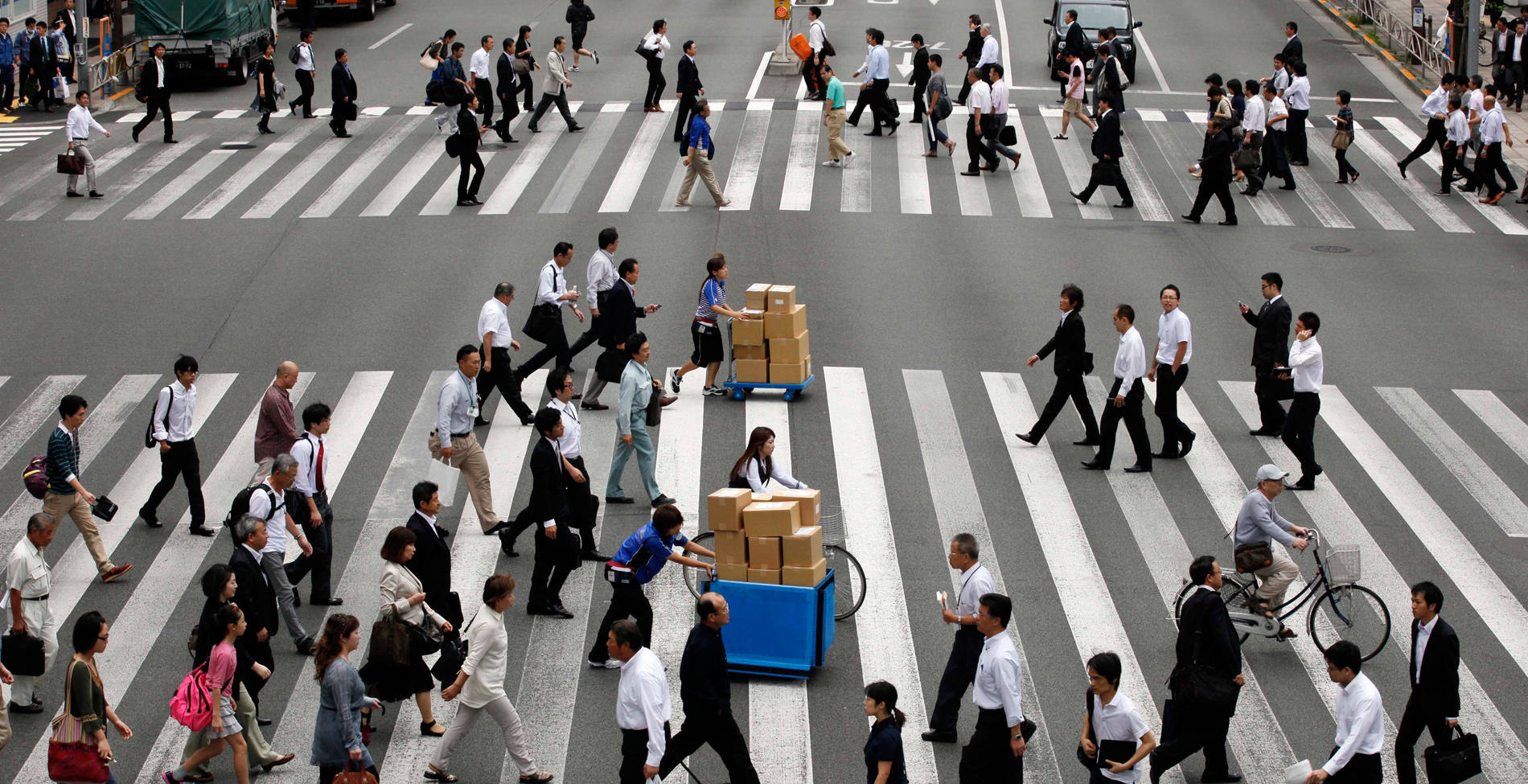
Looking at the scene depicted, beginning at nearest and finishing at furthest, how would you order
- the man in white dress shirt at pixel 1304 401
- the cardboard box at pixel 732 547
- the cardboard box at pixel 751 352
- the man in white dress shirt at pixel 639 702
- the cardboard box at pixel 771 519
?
the man in white dress shirt at pixel 639 702, the cardboard box at pixel 771 519, the cardboard box at pixel 732 547, the man in white dress shirt at pixel 1304 401, the cardboard box at pixel 751 352

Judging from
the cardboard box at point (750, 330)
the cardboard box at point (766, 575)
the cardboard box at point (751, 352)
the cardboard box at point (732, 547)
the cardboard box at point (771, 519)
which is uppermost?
the cardboard box at point (771, 519)

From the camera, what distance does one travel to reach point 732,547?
37.4 feet

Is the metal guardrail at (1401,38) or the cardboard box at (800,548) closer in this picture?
the cardboard box at (800,548)

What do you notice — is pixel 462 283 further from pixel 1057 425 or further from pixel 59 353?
pixel 1057 425

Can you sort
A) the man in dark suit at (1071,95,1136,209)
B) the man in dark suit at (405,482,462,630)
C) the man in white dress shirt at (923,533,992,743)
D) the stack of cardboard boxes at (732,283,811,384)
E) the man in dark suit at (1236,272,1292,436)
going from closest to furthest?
the man in white dress shirt at (923,533,992,743)
the man in dark suit at (405,482,462,630)
the man in dark suit at (1236,272,1292,436)
the stack of cardboard boxes at (732,283,811,384)
the man in dark suit at (1071,95,1136,209)

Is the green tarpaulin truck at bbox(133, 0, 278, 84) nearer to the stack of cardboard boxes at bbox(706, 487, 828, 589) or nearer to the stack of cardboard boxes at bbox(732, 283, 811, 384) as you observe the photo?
the stack of cardboard boxes at bbox(732, 283, 811, 384)

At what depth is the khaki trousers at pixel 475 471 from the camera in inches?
535

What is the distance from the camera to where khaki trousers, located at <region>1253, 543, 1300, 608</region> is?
11898 millimetres

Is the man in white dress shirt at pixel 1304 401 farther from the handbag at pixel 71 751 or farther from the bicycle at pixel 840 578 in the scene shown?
the handbag at pixel 71 751

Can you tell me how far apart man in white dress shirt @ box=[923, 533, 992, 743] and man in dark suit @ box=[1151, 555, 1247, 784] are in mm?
1308

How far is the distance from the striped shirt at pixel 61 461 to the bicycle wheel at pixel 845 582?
629 centimetres

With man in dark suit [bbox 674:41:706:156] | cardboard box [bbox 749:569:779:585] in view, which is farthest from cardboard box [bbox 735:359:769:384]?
man in dark suit [bbox 674:41:706:156]

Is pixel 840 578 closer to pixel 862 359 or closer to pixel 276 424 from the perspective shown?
pixel 276 424

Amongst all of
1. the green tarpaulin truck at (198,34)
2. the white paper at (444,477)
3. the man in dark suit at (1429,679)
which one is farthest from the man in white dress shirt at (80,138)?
the man in dark suit at (1429,679)
